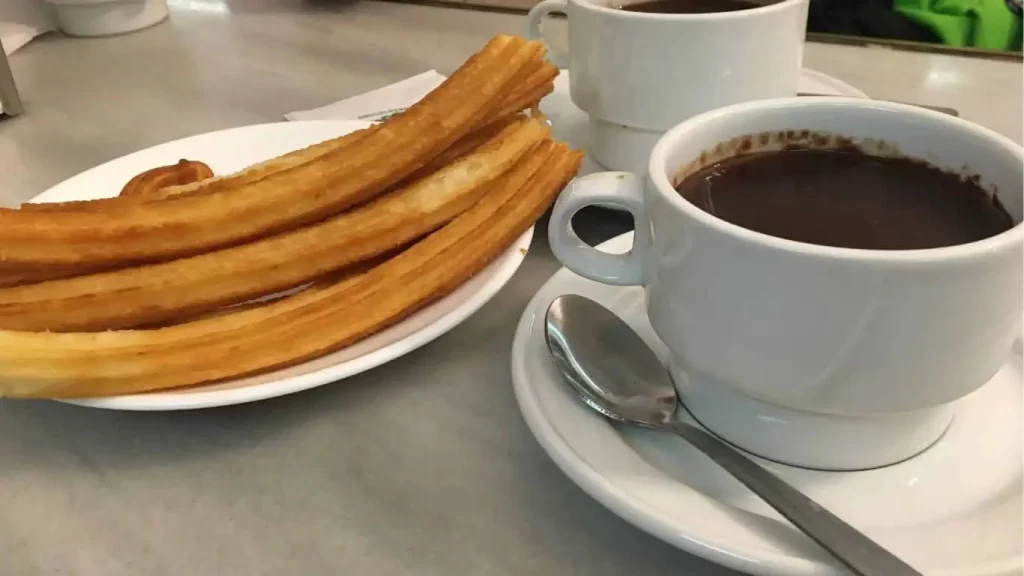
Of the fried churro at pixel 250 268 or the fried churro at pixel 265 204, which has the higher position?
the fried churro at pixel 265 204

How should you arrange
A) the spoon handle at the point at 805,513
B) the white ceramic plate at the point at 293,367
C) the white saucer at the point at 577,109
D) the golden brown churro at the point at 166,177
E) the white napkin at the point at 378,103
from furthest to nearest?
the white napkin at the point at 378,103
the white saucer at the point at 577,109
the golden brown churro at the point at 166,177
the white ceramic plate at the point at 293,367
the spoon handle at the point at 805,513

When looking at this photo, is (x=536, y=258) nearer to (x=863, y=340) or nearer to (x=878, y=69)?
(x=863, y=340)

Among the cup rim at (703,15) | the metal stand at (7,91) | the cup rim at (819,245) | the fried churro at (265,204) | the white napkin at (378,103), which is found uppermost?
the cup rim at (703,15)

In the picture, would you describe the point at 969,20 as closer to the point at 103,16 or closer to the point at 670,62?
the point at 670,62

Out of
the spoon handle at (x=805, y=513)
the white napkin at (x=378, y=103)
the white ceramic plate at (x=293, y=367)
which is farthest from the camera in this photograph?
the white napkin at (x=378, y=103)

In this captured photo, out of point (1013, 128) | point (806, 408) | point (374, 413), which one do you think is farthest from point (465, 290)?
point (1013, 128)

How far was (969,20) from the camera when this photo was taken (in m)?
1.15

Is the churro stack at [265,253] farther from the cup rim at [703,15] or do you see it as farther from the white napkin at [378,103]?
the white napkin at [378,103]

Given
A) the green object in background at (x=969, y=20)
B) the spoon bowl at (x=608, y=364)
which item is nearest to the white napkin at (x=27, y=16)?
→ the spoon bowl at (x=608, y=364)

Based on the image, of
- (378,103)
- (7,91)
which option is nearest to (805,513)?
(378,103)

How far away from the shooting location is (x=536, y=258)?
1.66ft

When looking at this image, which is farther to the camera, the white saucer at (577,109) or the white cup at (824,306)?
the white saucer at (577,109)

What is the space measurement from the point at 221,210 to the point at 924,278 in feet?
0.99

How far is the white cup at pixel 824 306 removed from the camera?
0.86 feet
